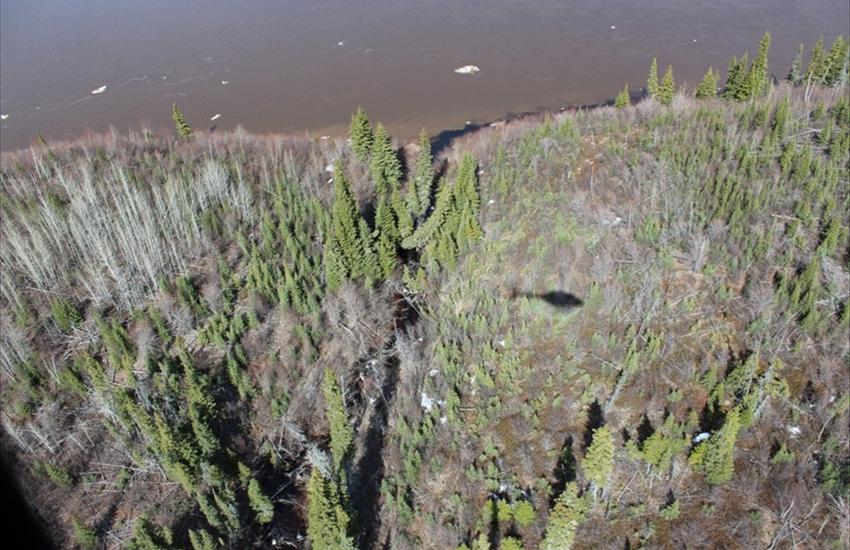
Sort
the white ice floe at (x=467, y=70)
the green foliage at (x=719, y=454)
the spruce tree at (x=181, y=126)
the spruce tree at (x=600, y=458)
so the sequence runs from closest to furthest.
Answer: the spruce tree at (x=600, y=458) < the green foliage at (x=719, y=454) < the spruce tree at (x=181, y=126) < the white ice floe at (x=467, y=70)

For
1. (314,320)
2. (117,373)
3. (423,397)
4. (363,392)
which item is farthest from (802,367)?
(117,373)

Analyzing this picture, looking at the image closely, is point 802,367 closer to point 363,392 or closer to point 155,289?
point 363,392

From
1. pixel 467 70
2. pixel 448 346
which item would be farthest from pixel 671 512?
pixel 467 70

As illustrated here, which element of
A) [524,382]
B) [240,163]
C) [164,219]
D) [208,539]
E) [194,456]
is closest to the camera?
[208,539]

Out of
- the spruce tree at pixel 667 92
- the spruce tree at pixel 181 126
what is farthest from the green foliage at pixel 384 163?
the spruce tree at pixel 667 92

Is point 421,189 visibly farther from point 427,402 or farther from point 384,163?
point 427,402

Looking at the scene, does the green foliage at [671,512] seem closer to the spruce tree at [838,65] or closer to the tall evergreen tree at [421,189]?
the tall evergreen tree at [421,189]
